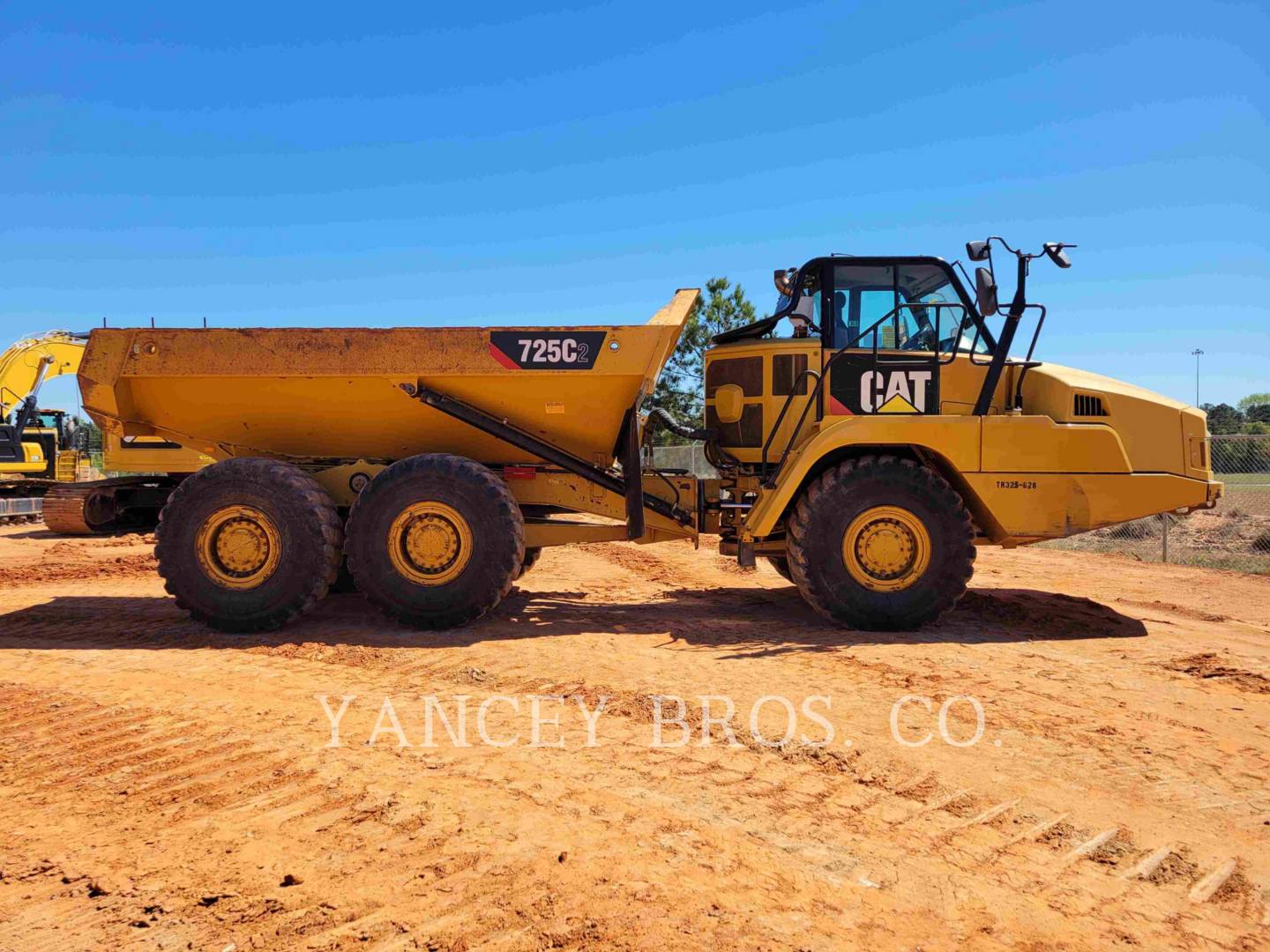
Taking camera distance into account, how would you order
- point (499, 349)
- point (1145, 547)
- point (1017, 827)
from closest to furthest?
point (1017, 827)
point (499, 349)
point (1145, 547)

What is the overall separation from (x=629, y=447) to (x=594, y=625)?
57.7 inches

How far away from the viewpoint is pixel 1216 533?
1466 cm

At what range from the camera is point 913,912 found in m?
2.53

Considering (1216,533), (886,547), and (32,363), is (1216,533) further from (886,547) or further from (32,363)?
(32,363)

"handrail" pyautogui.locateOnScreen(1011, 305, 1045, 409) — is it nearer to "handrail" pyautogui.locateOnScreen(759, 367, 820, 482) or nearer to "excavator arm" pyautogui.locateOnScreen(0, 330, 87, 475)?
"handrail" pyautogui.locateOnScreen(759, 367, 820, 482)

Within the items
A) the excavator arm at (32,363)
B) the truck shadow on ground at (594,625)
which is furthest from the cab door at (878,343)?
the excavator arm at (32,363)

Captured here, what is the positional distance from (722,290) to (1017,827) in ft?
71.5

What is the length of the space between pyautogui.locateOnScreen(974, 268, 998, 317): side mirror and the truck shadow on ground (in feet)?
8.02

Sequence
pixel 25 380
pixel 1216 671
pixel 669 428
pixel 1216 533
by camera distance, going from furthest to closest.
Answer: pixel 25 380 < pixel 1216 533 < pixel 669 428 < pixel 1216 671

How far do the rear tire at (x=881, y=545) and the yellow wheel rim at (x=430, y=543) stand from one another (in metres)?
2.52

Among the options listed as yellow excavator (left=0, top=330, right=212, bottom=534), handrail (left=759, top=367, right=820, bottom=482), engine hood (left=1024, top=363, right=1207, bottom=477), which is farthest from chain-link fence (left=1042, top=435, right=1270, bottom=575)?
yellow excavator (left=0, top=330, right=212, bottom=534)

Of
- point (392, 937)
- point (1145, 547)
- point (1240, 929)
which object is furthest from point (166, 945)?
point (1145, 547)

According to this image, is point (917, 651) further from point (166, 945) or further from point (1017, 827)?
point (166, 945)

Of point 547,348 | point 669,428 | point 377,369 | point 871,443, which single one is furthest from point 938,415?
point 377,369
